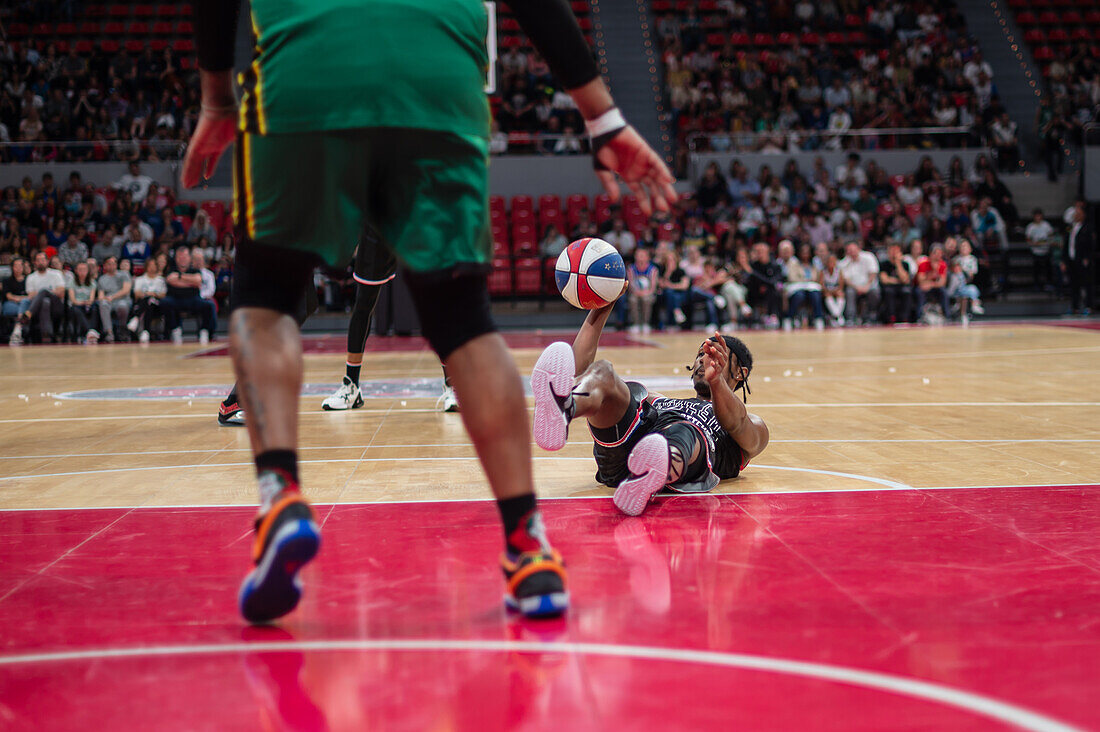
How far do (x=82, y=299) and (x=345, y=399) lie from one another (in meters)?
9.69

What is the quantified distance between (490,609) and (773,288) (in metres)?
13.6

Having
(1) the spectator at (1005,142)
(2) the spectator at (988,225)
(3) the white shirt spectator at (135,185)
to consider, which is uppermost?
(1) the spectator at (1005,142)

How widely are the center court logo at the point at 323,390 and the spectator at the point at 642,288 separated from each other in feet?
24.7

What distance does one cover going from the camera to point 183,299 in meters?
13.7

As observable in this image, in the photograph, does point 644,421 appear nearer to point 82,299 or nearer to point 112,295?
point 112,295

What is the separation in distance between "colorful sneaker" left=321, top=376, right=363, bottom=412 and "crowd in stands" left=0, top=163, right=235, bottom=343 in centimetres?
828

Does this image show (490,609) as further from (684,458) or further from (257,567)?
(684,458)

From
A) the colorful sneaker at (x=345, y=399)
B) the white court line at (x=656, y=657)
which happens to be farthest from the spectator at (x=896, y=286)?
the white court line at (x=656, y=657)

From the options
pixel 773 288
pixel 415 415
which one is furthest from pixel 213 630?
pixel 773 288

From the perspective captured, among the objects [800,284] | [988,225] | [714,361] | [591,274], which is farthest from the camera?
[988,225]

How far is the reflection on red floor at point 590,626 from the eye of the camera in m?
1.53

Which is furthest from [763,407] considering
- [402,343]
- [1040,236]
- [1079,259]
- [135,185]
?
[135,185]

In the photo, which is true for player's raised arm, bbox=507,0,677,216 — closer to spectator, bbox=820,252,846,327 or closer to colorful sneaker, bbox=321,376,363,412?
colorful sneaker, bbox=321,376,363,412

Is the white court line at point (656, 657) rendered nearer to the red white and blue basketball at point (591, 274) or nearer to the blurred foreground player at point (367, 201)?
the blurred foreground player at point (367, 201)
